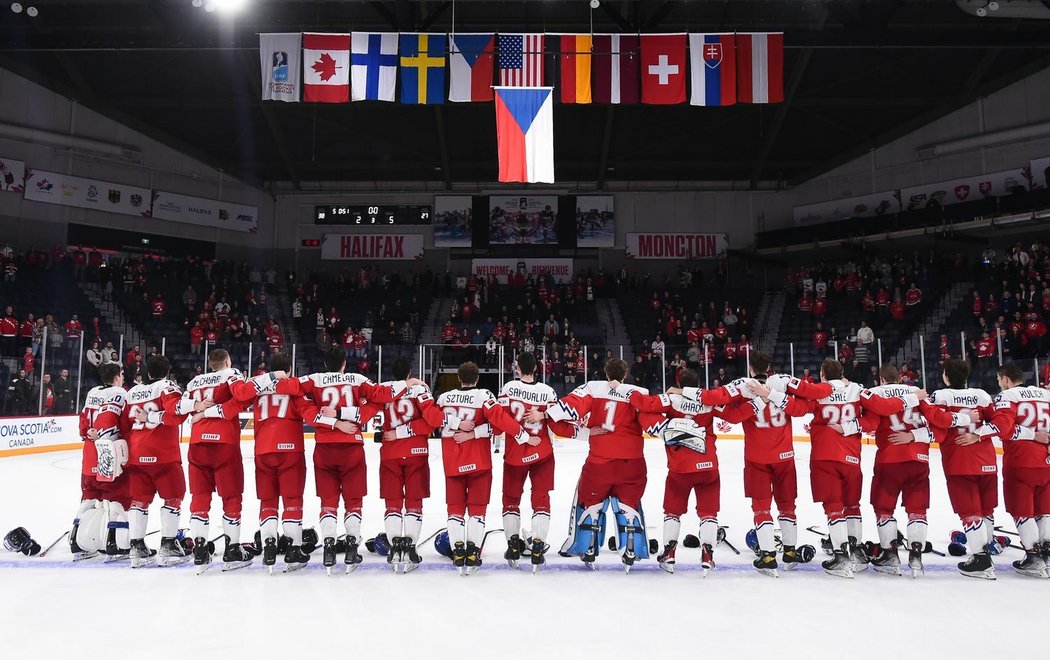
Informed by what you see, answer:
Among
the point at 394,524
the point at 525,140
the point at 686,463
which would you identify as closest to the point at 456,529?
the point at 394,524

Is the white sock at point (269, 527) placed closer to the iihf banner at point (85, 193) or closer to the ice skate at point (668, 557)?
the ice skate at point (668, 557)

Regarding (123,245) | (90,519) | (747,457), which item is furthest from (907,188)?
(123,245)

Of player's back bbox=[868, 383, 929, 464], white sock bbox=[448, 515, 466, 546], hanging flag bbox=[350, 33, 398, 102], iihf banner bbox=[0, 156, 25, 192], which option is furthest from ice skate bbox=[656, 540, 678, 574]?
iihf banner bbox=[0, 156, 25, 192]

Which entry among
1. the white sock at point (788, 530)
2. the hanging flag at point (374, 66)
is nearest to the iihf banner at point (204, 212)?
the hanging flag at point (374, 66)

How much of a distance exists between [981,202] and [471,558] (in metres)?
22.9

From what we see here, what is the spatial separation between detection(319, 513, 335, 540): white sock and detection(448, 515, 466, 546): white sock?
2.93 feet

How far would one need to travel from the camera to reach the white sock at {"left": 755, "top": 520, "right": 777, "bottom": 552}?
5168mm

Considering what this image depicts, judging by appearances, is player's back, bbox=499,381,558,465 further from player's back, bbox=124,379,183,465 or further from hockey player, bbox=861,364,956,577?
player's back, bbox=124,379,183,465

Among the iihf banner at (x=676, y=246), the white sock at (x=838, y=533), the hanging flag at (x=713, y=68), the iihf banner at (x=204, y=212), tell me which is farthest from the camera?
the iihf banner at (x=676, y=246)

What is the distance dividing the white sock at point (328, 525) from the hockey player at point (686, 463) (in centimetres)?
251

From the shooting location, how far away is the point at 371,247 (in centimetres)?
2902

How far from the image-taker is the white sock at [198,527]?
5.23m

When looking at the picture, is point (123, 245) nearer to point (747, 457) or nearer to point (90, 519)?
point (90, 519)

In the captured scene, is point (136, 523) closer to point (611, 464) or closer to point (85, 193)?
point (611, 464)
